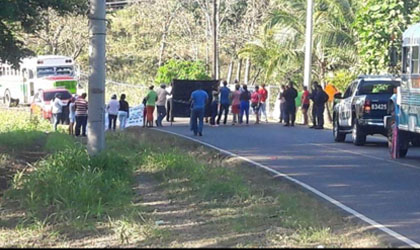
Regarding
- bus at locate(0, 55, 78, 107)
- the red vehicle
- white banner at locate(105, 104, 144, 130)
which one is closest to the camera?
white banner at locate(105, 104, 144, 130)

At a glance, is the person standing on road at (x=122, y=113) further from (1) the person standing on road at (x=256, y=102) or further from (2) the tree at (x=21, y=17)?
(2) the tree at (x=21, y=17)

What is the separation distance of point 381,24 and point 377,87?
7.11m

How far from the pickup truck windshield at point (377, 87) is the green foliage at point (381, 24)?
18.7ft

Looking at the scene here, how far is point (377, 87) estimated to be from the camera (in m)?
25.2

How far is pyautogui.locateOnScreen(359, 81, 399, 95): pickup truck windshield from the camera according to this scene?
2486 cm

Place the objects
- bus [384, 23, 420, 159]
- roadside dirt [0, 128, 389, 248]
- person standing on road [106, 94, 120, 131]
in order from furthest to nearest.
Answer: person standing on road [106, 94, 120, 131], bus [384, 23, 420, 159], roadside dirt [0, 128, 389, 248]

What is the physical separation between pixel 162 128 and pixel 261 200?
60.3 feet

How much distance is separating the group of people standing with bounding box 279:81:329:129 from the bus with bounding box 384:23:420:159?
33.2 ft

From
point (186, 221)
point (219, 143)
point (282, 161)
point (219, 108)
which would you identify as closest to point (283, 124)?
point (219, 108)

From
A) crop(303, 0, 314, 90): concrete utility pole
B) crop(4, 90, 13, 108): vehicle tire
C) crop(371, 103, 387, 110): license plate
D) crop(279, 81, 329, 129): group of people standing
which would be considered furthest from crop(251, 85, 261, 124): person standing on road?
crop(4, 90, 13, 108): vehicle tire

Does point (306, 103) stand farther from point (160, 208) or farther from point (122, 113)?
point (160, 208)

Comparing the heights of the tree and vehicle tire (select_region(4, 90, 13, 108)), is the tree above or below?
above

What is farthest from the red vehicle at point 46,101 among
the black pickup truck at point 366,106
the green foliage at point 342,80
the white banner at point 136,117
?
the black pickup truck at point 366,106

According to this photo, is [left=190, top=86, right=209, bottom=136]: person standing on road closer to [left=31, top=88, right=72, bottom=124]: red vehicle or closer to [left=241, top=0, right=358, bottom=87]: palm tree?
Result: [left=31, top=88, right=72, bottom=124]: red vehicle
